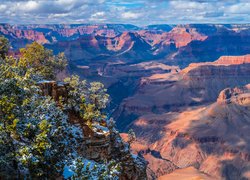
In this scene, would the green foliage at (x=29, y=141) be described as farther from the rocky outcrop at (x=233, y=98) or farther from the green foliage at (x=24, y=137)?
the rocky outcrop at (x=233, y=98)

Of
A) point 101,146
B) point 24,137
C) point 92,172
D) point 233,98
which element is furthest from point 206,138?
point 24,137

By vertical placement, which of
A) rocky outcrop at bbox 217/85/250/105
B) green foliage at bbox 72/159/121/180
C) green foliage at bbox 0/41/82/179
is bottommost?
rocky outcrop at bbox 217/85/250/105

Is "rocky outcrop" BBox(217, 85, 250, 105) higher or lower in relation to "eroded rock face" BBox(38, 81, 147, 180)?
lower

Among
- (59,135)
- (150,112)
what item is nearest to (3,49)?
(59,135)

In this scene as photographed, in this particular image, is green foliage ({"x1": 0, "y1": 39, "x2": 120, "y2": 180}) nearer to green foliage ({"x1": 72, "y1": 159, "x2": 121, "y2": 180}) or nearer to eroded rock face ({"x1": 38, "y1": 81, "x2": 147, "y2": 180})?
green foliage ({"x1": 72, "y1": 159, "x2": 121, "y2": 180})

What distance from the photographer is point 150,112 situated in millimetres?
194250

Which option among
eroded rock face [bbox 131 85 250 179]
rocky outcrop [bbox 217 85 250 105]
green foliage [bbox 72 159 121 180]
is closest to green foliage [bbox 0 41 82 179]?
green foliage [bbox 72 159 121 180]

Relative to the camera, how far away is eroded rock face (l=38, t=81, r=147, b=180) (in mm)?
33375

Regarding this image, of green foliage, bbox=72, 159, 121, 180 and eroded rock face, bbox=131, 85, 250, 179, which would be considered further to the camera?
eroded rock face, bbox=131, 85, 250, 179

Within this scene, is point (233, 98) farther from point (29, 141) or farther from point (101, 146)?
point (29, 141)

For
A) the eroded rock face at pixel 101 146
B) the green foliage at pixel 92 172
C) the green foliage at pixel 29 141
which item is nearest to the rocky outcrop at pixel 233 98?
the eroded rock face at pixel 101 146

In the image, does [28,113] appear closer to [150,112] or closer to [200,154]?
[200,154]

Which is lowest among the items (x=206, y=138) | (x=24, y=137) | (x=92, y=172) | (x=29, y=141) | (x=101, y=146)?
(x=206, y=138)

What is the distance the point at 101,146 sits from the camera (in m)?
34.2
